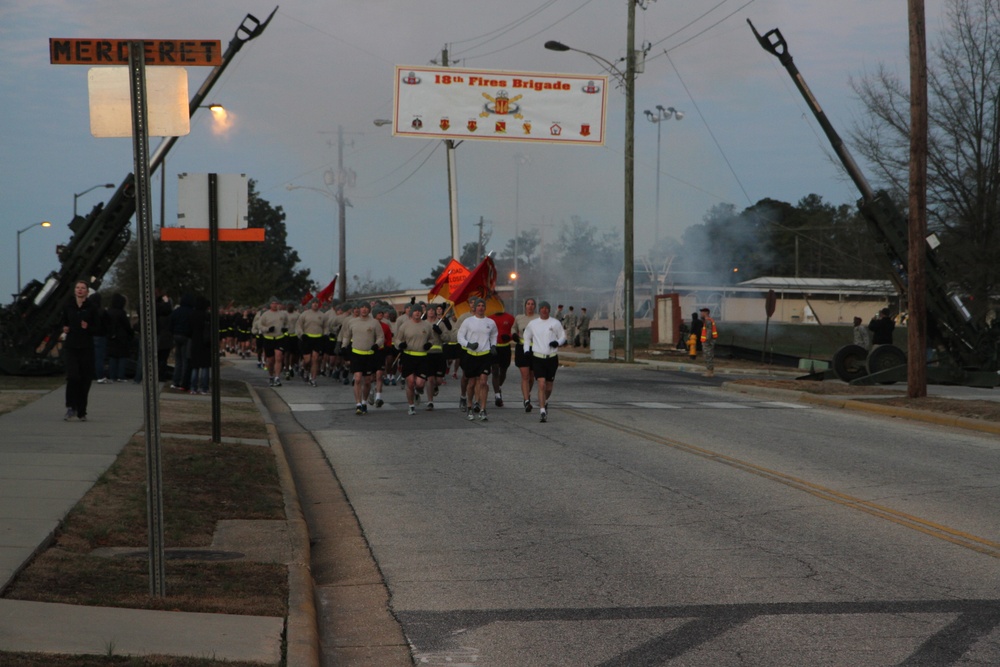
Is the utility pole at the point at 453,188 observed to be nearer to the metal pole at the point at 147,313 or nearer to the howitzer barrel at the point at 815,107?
the howitzer barrel at the point at 815,107

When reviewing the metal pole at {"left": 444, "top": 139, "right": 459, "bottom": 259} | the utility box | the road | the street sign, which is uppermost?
the metal pole at {"left": 444, "top": 139, "right": 459, "bottom": 259}

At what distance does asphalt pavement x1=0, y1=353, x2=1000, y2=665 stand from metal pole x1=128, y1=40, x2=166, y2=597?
35 cm

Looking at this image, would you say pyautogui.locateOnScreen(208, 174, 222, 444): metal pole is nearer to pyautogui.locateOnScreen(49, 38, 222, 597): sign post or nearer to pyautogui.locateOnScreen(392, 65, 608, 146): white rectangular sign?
pyautogui.locateOnScreen(49, 38, 222, 597): sign post

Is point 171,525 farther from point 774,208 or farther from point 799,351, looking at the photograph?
point 774,208

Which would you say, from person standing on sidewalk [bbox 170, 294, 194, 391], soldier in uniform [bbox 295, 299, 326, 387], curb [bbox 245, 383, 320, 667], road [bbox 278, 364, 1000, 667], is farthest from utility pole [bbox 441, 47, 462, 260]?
curb [bbox 245, 383, 320, 667]

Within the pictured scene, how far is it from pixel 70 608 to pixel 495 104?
2782 cm

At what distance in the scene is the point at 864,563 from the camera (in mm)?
7703

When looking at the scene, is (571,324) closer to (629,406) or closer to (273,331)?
(273,331)

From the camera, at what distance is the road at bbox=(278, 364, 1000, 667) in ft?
19.6

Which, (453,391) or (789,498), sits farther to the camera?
(453,391)

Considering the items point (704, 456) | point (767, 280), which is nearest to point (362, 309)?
point (704, 456)

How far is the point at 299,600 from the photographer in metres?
6.40

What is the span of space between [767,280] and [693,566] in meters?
68.2

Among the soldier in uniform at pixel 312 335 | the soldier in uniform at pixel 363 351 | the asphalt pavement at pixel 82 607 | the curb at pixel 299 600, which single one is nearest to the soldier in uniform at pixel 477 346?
the soldier in uniform at pixel 363 351
